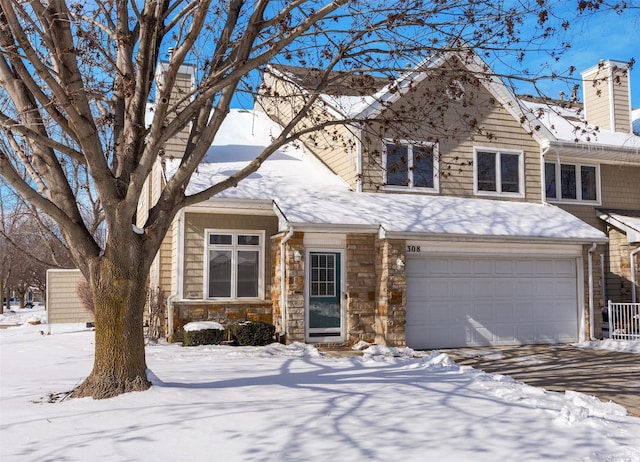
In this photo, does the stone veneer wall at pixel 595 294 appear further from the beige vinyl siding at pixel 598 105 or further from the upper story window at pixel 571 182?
the beige vinyl siding at pixel 598 105

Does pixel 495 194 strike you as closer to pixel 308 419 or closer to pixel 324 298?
pixel 324 298

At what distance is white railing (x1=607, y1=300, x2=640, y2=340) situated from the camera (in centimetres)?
1407

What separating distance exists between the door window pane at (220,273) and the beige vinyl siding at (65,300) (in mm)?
5763

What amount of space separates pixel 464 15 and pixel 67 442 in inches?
247

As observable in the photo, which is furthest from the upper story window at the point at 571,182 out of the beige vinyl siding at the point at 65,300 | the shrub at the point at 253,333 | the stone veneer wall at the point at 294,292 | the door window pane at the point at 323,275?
the beige vinyl siding at the point at 65,300

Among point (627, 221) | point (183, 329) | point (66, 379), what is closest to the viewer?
point (66, 379)

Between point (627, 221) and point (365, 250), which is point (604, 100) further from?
point (365, 250)

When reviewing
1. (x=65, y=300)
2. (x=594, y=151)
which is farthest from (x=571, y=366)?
(x=65, y=300)

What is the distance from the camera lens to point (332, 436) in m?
5.44

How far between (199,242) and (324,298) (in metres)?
3.00

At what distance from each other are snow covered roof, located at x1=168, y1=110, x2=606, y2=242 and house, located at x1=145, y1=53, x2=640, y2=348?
46 mm

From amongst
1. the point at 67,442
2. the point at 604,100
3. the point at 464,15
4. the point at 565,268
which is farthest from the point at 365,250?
the point at 604,100

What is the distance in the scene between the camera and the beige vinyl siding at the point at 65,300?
16891mm

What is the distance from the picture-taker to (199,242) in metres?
13.0
